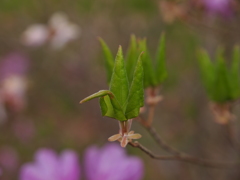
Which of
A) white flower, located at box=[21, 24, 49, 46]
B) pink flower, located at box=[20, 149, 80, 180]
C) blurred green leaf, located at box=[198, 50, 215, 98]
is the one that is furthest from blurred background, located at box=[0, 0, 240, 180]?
blurred green leaf, located at box=[198, 50, 215, 98]

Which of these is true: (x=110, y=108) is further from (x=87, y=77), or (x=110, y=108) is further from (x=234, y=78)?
(x=87, y=77)

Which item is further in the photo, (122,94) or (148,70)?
(148,70)

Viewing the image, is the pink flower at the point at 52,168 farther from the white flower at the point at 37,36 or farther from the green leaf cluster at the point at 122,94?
the white flower at the point at 37,36

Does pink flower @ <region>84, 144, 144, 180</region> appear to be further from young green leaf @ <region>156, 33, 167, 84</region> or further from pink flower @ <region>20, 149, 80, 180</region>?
young green leaf @ <region>156, 33, 167, 84</region>

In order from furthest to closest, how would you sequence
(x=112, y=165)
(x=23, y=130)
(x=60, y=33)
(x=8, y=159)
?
(x=23, y=130)
(x=8, y=159)
(x=60, y=33)
(x=112, y=165)

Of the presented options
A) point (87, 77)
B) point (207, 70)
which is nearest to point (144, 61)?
point (207, 70)

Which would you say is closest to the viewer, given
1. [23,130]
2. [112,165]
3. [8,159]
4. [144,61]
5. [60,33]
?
[144,61]
